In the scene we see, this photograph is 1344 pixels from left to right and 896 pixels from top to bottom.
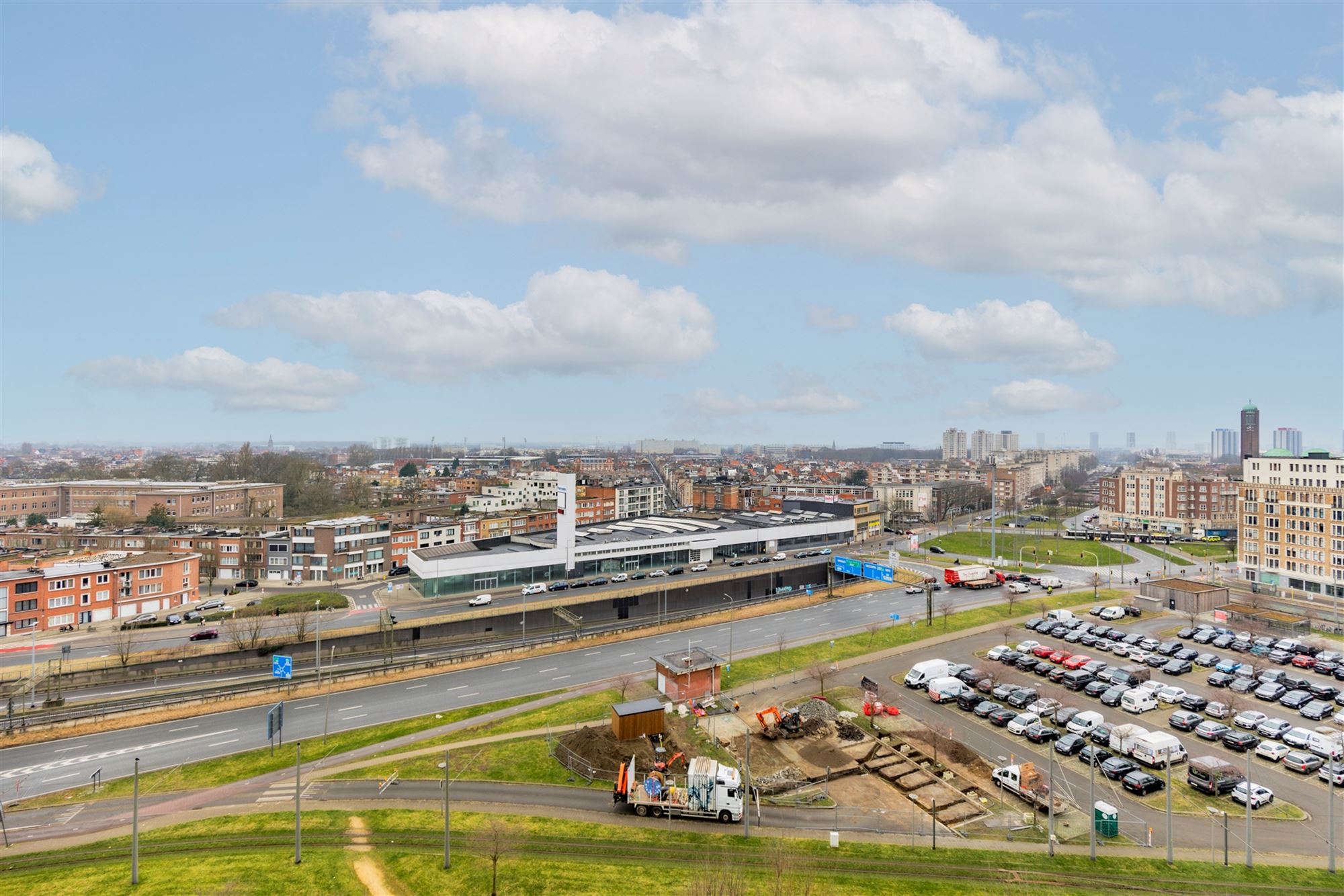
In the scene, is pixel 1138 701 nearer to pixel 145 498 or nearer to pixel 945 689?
pixel 945 689

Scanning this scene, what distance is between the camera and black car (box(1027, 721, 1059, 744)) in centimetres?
3953

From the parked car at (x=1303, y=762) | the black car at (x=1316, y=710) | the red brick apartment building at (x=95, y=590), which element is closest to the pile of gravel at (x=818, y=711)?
the parked car at (x=1303, y=762)

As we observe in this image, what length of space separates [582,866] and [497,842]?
4.25 m

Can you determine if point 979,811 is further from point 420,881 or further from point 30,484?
point 30,484

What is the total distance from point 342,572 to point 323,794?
60534 millimetres

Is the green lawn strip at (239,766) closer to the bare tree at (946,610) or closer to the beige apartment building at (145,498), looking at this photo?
the bare tree at (946,610)

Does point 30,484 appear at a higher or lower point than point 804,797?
higher

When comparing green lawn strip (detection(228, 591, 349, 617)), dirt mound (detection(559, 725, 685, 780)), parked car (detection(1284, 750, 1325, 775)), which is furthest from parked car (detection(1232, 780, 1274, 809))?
green lawn strip (detection(228, 591, 349, 617))

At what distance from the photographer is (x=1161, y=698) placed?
148 ft

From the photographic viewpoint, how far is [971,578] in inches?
3312

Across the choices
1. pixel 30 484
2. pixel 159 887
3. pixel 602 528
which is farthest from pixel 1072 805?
pixel 30 484

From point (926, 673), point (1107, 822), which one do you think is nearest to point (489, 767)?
point (1107, 822)

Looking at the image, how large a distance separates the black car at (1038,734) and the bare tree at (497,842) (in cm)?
2994

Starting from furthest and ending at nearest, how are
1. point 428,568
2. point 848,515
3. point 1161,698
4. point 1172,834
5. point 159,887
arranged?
point 848,515, point 428,568, point 1161,698, point 1172,834, point 159,887
